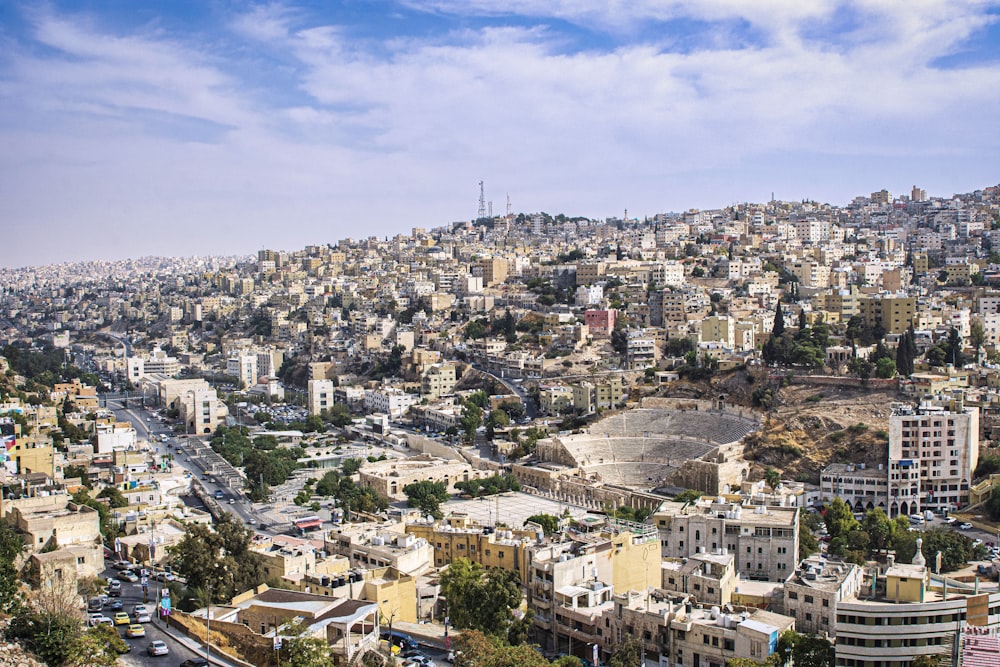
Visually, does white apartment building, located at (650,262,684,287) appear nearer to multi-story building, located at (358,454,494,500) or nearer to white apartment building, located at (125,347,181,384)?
multi-story building, located at (358,454,494,500)

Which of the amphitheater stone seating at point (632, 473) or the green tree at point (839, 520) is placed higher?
the green tree at point (839, 520)

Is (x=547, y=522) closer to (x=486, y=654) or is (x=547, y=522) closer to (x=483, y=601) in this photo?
(x=483, y=601)

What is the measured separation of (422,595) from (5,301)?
74.6 metres

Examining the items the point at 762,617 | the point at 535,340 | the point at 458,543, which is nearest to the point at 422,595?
the point at 458,543

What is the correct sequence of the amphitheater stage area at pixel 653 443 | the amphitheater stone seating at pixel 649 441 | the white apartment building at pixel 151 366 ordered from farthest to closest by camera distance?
the white apartment building at pixel 151 366, the amphitheater stone seating at pixel 649 441, the amphitheater stage area at pixel 653 443

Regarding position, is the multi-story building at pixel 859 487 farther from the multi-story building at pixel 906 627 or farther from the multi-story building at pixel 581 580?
the multi-story building at pixel 906 627

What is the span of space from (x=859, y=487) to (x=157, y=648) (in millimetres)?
15832

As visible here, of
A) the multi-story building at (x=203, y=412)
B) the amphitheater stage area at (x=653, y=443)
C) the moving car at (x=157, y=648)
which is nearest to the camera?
the moving car at (x=157, y=648)

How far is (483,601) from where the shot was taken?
13250mm

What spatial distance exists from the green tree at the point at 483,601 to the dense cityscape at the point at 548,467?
5 cm

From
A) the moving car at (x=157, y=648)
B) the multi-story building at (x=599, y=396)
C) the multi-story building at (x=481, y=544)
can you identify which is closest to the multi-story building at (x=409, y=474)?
the multi-story building at (x=599, y=396)

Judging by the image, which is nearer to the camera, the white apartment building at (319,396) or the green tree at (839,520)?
the green tree at (839,520)

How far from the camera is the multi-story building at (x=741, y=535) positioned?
1678 cm

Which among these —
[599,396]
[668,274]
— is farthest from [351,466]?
[668,274]
